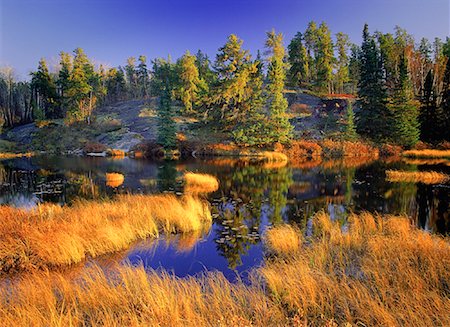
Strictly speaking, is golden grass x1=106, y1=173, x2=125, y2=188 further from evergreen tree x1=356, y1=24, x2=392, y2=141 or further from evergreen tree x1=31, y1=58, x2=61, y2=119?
evergreen tree x1=31, y1=58, x2=61, y2=119

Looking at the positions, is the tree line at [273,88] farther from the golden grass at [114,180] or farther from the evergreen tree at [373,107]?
the golden grass at [114,180]

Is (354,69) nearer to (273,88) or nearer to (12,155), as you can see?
(273,88)

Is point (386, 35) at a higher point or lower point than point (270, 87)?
higher

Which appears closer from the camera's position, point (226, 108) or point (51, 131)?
point (226, 108)

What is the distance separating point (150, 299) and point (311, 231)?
8.27 meters

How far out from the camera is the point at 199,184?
2427 cm

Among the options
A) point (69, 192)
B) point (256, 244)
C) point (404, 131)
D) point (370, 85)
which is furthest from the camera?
point (370, 85)

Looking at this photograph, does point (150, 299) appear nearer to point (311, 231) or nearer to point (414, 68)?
point (311, 231)

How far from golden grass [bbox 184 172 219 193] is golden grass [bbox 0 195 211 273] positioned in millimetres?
6700

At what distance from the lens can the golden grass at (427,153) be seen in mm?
47312

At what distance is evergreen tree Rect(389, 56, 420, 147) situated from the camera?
49719mm

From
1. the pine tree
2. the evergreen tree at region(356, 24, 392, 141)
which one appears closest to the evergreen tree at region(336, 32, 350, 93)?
the evergreen tree at region(356, 24, 392, 141)

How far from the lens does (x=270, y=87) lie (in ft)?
169

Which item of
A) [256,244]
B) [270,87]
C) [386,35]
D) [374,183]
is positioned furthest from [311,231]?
[386,35]
